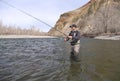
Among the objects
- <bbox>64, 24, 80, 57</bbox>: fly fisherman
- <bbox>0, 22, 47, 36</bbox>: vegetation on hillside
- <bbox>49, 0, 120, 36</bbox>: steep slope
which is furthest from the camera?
<bbox>0, 22, 47, 36</bbox>: vegetation on hillside

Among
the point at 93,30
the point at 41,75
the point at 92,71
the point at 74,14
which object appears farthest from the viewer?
the point at 74,14

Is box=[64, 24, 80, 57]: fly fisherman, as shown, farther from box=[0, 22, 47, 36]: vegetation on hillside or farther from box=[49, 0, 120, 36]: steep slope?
box=[0, 22, 47, 36]: vegetation on hillside

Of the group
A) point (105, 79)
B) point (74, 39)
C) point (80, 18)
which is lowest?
point (105, 79)

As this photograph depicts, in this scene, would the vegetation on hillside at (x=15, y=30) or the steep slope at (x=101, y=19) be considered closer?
the steep slope at (x=101, y=19)

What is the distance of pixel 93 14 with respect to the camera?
7325 cm

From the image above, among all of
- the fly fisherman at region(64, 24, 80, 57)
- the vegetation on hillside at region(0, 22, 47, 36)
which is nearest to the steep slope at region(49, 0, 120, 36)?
the vegetation on hillside at region(0, 22, 47, 36)

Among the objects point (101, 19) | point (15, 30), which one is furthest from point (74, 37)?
point (15, 30)

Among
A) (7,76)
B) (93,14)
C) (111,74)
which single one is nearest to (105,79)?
(111,74)

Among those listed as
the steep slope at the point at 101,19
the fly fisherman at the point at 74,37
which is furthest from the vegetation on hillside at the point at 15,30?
the fly fisherman at the point at 74,37

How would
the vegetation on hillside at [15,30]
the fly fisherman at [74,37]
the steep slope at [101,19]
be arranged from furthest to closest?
the vegetation on hillside at [15,30] → the steep slope at [101,19] → the fly fisherman at [74,37]

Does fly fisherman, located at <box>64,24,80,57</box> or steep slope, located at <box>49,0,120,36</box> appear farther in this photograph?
steep slope, located at <box>49,0,120,36</box>

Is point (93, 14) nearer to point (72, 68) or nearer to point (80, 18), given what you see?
point (80, 18)

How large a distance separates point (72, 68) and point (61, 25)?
82.9 m

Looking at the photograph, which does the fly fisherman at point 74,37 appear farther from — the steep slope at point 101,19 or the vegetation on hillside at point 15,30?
the vegetation on hillside at point 15,30
